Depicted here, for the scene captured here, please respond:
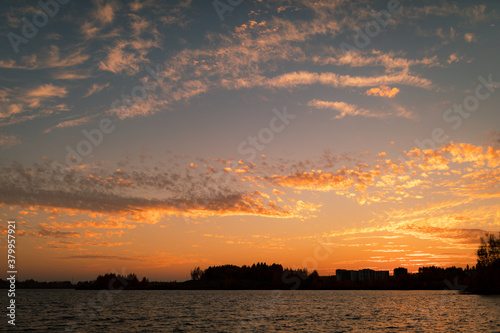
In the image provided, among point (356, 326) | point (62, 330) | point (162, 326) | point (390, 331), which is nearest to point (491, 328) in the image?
point (390, 331)

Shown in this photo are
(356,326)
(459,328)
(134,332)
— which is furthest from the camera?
(356,326)

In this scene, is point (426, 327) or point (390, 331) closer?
point (390, 331)

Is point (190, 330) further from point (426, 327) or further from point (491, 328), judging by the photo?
point (491, 328)

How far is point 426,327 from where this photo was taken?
254 feet

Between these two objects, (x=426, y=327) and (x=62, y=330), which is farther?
(x=426, y=327)

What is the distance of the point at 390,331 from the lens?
234 ft

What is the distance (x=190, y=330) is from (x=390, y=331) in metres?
37.6

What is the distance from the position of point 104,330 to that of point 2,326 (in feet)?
74.4

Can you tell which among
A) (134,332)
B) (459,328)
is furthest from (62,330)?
(459,328)

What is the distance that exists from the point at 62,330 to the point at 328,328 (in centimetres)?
5112

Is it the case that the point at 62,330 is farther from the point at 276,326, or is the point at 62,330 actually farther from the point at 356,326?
the point at 356,326

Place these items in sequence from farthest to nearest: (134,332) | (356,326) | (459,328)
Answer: (356,326) < (459,328) < (134,332)

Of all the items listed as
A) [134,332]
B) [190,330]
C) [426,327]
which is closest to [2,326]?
[134,332]

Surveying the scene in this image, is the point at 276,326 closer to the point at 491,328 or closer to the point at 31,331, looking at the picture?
the point at 491,328
